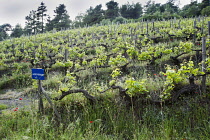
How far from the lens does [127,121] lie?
363 cm

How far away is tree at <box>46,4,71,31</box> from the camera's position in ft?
138

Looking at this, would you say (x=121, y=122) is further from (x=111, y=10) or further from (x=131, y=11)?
(x=131, y=11)

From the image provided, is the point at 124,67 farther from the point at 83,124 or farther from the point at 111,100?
the point at 83,124

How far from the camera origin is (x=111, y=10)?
46.2 metres

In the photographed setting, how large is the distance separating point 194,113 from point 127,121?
4.94ft

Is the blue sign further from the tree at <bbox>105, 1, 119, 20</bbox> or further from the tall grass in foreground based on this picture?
the tree at <bbox>105, 1, 119, 20</bbox>

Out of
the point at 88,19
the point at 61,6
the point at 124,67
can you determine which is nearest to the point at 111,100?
the point at 124,67

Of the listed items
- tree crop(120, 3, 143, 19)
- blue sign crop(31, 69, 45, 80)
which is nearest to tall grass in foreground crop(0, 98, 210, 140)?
blue sign crop(31, 69, 45, 80)

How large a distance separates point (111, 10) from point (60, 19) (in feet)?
48.0

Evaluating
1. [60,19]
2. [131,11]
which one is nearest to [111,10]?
[131,11]

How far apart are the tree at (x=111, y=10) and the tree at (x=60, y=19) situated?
11296mm

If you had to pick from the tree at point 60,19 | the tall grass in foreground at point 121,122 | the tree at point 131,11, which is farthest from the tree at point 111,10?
the tall grass in foreground at point 121,122

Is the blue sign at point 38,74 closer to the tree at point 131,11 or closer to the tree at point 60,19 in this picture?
the tree at point 60,19

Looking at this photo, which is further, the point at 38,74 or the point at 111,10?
the point at 111,10
